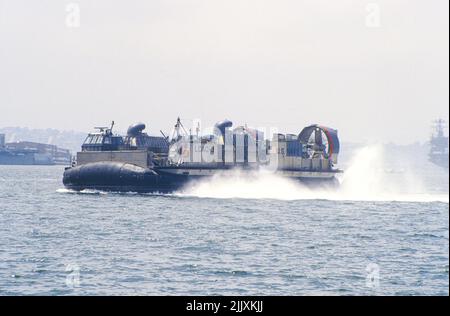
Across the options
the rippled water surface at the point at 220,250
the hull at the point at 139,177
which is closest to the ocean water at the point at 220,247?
the rippled water surface at the point at 220,250

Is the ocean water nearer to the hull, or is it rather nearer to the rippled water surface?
the rippled water surface

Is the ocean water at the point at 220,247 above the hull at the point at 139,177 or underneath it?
underneath

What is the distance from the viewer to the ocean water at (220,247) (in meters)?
28.3

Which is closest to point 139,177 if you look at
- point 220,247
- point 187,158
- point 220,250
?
point 187,158

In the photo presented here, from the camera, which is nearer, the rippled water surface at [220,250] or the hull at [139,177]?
the rippled water surface at [220,250]

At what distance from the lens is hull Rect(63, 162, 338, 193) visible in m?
75.2

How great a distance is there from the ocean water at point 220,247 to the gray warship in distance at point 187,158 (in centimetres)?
450

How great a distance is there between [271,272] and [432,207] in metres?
40.7

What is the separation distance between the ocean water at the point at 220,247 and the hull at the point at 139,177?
338 centimetres

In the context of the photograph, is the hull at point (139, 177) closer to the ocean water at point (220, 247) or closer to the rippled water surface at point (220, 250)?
the ocean water at point (220, 247)

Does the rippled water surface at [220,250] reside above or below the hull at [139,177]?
below

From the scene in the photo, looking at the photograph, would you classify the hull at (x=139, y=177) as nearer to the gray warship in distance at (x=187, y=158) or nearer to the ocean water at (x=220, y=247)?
the gray warship in distance at (x=187, y=158)

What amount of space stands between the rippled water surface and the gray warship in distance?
35.4 feet
